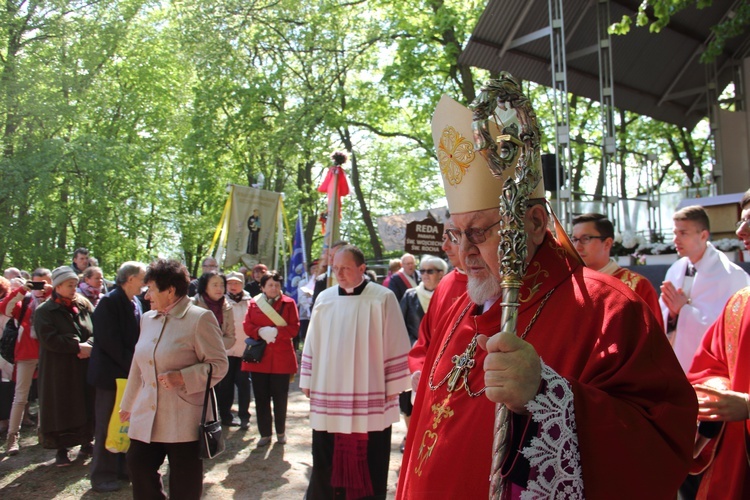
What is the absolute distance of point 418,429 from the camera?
2.44 m

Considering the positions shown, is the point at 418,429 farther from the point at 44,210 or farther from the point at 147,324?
the point at 44,210

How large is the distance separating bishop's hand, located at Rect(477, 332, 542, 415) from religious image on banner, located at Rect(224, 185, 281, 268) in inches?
447

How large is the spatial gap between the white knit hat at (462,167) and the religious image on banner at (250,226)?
10.6 meters

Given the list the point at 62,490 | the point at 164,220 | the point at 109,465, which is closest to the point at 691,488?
the point at 109,465

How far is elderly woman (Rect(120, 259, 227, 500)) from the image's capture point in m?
4.59

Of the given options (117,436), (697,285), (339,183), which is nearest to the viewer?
(697,285)

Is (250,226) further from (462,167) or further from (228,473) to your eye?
(462,167)

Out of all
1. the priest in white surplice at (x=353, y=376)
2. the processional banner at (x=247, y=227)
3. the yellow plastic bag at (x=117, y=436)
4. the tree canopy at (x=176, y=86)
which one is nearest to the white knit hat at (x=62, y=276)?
the yellow plastic bag at (x=117, y=436)

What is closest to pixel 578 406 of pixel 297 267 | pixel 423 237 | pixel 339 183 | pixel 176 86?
pixel 339 183

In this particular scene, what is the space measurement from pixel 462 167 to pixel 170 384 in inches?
120

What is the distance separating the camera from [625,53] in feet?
49.0

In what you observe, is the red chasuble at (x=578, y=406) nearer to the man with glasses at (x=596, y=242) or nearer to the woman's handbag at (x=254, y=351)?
the man with glasses at (x=596, y=242)

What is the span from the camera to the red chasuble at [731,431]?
283 cm

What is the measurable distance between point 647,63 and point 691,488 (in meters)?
14.0
